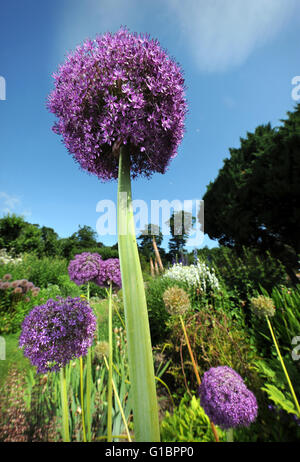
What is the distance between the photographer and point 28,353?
3.57 ft

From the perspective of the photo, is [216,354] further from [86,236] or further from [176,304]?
[86,236]

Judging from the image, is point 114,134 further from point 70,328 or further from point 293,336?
point 293,336

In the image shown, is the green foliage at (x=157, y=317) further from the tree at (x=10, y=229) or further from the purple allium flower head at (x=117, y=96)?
the tree at (x=10, y=229)

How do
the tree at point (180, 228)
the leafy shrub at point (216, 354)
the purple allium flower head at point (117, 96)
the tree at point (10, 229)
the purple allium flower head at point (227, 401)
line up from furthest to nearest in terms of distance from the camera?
the tree at point (180, 228) < the tree at point (10, 229) < the leafy shrub at point (216, 354) < the purple allium flower head at point (227, 401) < the purple allium flower head at point (117, 96)

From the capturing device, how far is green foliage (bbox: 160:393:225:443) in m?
1.69

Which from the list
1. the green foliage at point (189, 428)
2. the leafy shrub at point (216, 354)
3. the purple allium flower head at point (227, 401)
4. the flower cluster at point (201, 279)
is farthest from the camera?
the flower cluster at point (201, 279)

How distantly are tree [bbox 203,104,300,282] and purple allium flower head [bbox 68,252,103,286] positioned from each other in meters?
10.9

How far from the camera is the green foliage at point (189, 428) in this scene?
5.55ft

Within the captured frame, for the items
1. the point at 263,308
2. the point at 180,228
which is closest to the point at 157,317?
the point at 263,308

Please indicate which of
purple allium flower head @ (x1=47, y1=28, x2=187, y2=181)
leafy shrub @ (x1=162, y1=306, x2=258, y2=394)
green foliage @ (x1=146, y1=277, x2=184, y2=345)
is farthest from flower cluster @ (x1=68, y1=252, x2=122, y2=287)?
green foliage @ (x1=146, y1=277, x2=184, y2=345)

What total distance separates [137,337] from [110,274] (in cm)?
101

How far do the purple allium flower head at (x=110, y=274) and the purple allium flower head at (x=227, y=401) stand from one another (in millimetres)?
1078

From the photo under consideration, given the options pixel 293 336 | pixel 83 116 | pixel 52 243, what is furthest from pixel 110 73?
pixel 52 243

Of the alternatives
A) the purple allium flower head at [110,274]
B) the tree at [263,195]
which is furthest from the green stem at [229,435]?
the tree at [263,195]
